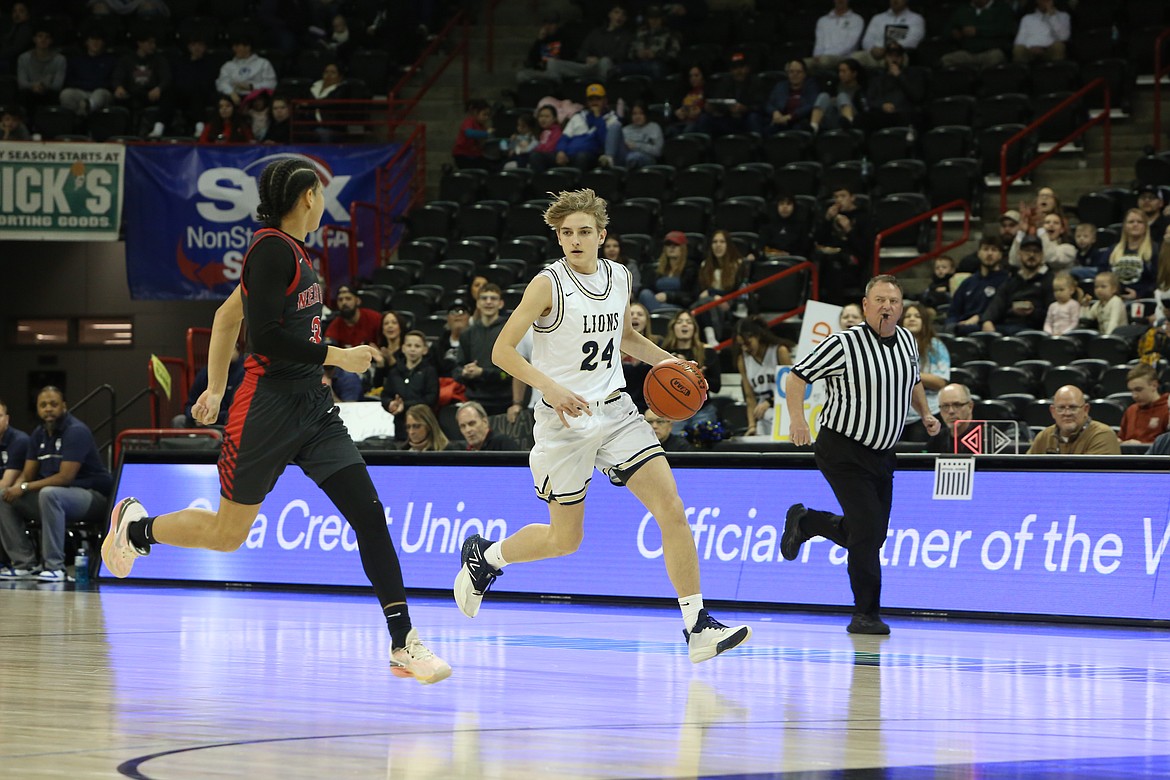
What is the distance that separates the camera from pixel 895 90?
18406 mm

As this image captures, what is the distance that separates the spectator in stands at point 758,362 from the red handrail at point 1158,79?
558cm

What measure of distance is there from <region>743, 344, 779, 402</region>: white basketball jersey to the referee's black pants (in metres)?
4.70

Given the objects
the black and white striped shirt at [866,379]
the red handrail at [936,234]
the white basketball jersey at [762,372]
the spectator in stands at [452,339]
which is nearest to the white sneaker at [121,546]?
the black and white striped shirt at [866,379]

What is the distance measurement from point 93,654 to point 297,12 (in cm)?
1762

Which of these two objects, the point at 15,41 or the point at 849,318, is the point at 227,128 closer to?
the point at 15,41

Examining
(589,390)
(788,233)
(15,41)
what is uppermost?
(15,41)

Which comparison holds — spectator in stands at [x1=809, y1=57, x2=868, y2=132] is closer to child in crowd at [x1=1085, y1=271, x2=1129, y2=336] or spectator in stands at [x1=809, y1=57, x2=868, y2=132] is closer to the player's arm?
child in crowd at [x1=1085, y1=271, x2=1129, y2=336]

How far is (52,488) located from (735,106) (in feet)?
30.3

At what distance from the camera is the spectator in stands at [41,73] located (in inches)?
890

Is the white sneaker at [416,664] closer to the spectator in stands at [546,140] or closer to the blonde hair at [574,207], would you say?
the blonde hair at [574,207]

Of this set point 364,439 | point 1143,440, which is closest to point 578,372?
point 1143,440

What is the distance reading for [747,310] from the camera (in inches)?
632

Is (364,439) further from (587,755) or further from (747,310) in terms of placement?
(587,755)

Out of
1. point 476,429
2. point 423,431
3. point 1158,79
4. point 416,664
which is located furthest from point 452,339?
point 416,664
